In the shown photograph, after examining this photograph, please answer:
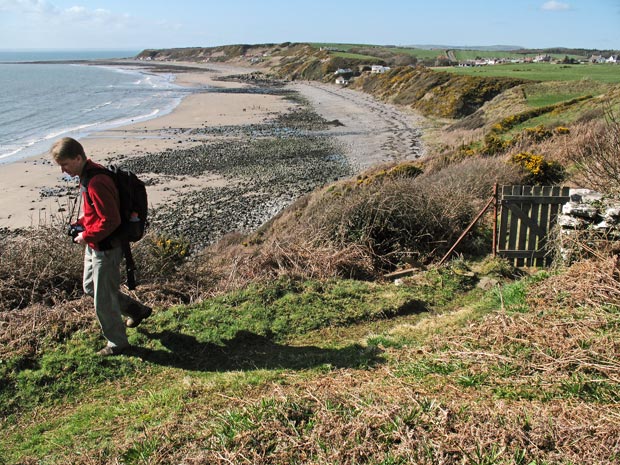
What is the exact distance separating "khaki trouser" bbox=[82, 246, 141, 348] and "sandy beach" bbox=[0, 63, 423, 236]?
2.99 m

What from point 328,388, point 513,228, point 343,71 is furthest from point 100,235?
point 343,71

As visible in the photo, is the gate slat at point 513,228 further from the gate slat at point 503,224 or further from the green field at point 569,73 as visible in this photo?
the green field at point 569,73

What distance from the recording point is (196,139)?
105ft

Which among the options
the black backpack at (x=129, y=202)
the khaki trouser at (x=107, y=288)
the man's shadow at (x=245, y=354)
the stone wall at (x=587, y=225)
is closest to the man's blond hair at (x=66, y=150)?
the black backpack at (x=129, y=202)

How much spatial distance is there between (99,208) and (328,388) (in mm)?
2653

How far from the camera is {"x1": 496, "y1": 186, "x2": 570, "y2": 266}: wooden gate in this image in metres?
7.93

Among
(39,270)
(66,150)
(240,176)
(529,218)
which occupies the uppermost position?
(66,150)

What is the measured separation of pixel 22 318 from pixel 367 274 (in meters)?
4.86

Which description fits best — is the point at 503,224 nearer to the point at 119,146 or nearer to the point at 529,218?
the point at 529,218

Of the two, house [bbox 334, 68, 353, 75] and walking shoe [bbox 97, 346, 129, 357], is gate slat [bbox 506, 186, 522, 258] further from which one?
house [bbox 334, 68, 353, 75]

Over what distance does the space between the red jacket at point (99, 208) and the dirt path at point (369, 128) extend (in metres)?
19.8

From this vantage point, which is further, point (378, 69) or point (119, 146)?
point (378, 69)

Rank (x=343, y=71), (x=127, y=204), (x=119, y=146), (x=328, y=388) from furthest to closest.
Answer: (x=343, y=71), (x=119, y=146), (x=127, y=204), (x=328, y=388)

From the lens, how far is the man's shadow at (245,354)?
16.7 feet
